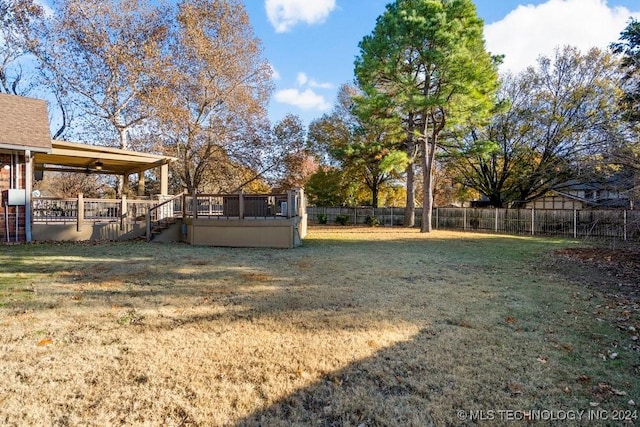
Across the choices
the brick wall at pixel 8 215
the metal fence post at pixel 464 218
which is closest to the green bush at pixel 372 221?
the metal fence post at pixel 464 218

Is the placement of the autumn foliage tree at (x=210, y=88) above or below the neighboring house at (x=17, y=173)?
above

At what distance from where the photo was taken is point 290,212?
10664mm

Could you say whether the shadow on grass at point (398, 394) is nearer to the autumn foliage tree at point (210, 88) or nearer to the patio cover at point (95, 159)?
the patio cover at point (95, 159)

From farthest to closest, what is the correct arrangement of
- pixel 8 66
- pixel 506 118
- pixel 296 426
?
pixel 506 118
pixel 8 66
pixel 296 426

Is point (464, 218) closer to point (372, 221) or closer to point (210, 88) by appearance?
point (372, 221)

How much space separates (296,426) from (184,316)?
234cm

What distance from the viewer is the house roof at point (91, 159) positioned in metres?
12.1

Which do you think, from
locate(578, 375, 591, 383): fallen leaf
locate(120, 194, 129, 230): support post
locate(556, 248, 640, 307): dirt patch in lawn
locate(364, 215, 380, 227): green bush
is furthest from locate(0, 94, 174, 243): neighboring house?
locate(364, 215, 380, 227): green bush

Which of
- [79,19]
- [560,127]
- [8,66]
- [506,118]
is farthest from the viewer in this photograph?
[506,118]

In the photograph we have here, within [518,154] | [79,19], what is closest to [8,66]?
[79,19]

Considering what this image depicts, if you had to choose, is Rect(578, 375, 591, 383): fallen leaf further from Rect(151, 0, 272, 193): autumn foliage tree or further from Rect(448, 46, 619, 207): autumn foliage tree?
Rect(151, 0, 272, 193): autumn foliage tree

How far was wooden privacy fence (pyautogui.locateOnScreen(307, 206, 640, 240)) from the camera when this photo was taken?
568 inches

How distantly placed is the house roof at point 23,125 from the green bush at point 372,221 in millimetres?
17783

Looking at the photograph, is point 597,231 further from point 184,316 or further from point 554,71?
point 184,316
